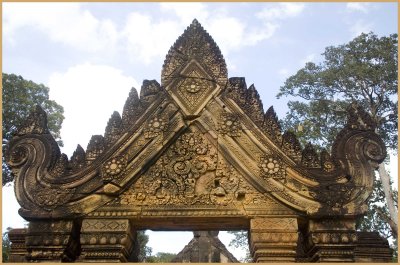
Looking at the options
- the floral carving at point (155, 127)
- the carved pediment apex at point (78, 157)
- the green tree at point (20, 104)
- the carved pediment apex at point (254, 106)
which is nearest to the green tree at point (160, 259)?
the green tree at point (20, 104)

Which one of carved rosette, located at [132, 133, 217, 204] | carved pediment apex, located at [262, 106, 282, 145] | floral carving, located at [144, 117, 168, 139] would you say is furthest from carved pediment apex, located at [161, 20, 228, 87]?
carved rosette, located at [132, 133, 217, 204]

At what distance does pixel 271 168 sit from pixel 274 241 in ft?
3.29

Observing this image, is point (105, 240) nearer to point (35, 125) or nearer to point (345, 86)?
point (35, 125)

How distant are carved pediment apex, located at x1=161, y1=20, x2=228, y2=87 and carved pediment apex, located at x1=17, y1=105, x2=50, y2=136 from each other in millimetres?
1852

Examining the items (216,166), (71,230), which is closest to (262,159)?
(216,166)

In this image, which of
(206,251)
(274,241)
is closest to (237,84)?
(274,241)

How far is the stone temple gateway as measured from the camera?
5.85 metres

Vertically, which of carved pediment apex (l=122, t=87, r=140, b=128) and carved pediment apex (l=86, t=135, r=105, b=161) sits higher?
carved pediment apex (l=122, t=87, r=140, b=128)

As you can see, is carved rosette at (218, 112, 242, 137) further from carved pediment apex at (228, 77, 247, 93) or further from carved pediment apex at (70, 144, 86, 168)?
carved pediment apex at (70, 144, 86, 168)

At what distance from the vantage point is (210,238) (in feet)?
41.1

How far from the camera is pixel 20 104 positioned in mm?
20609

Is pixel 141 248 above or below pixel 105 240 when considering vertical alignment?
above

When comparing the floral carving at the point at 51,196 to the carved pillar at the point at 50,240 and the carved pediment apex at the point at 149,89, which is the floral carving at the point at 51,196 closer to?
the carved pillar at the point at 50,240

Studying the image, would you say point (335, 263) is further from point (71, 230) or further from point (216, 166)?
point (71, 230)
